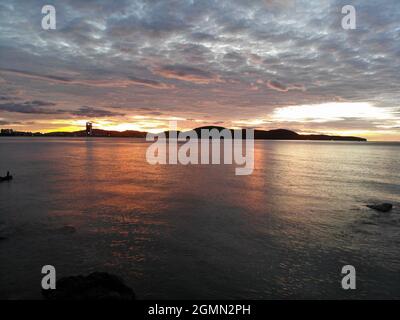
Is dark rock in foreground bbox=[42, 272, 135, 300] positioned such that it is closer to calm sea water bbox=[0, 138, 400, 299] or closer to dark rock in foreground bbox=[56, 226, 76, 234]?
calm sea water bbox=[0, 138, 400, 299]

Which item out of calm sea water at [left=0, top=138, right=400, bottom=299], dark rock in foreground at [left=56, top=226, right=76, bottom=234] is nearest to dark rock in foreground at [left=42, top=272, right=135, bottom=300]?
calm sea water at [left=0, top=138, right=400, bottom=299]

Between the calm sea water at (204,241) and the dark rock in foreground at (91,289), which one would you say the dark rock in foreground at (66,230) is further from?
the dark rock in foreground at (91,289)

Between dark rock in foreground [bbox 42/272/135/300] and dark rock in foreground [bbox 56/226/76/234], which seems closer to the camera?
dark rock in foreground [bbox 42/272/135/300]

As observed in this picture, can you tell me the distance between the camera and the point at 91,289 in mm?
14438

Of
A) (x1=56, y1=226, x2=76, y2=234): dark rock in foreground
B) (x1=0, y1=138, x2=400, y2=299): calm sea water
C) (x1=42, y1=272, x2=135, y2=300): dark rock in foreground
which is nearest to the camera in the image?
(x1=42, y1=272, x2=135, y2=300): dark rock in foreground

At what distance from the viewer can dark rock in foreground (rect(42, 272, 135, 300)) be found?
14.1 meters

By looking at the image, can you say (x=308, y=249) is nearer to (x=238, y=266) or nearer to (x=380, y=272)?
(x=380, y=272)

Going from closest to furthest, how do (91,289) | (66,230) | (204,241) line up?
(91,289)
(204,241)
(66,230)

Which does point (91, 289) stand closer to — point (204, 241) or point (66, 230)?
point (204, 241)


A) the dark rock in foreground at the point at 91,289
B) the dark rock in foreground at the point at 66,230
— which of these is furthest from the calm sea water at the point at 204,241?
the dark rock in foreground at the point at 91,289

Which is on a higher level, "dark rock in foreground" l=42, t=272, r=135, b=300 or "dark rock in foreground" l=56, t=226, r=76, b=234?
"dark rock in foreground" l=56, t=226, r=76, b=234

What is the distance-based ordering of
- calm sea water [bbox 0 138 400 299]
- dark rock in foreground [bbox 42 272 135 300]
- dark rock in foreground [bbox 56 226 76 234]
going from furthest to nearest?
1. dark rock in foreground [bbox 56 226 76 234]
2. calm sea water [bbox 0 138 400 299]
3. dark rock in foreground [bbox 42 272 135 300]

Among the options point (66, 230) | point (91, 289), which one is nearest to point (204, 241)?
point (91, 289)

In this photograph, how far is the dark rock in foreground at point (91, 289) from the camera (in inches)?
556
